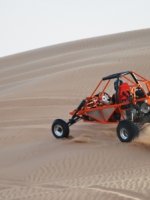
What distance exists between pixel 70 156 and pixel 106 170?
108cm

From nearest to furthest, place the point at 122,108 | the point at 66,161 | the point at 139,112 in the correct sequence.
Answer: the point at 66,161, the point at 139,112, the point at 122,108

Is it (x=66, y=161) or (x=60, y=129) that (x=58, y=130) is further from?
(x=66, y=161)

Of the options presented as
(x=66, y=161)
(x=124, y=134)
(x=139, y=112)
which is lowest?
(x=66, y=161)

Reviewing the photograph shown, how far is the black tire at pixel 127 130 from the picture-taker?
27.0 feet

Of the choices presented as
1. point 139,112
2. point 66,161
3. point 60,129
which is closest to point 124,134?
Result: point 139,112

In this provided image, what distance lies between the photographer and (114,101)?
9.02m

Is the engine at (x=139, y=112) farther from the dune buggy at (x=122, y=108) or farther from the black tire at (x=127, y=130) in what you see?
the black tire at (x=127, y=130)

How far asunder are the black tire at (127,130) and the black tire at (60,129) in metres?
1.45

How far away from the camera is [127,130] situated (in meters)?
8.24

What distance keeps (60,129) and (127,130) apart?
6.02 feet

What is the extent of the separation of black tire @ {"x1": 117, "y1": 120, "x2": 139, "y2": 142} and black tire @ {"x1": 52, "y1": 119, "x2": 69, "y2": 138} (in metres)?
1.45

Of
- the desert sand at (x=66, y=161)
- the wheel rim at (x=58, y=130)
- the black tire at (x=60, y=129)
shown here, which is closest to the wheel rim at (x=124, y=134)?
the desert sand at (x=66, y=161)

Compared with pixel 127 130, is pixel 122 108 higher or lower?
higher

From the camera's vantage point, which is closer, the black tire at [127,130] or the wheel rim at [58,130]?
the black tire at [127,130]
